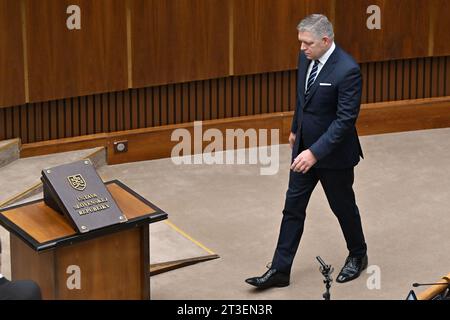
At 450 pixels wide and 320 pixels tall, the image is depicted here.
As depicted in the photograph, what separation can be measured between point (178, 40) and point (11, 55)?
0.69 meters

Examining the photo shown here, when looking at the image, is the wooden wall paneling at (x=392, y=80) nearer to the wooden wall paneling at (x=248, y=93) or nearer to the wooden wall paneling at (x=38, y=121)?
the wooden wall paneling at (x=248, y=93)

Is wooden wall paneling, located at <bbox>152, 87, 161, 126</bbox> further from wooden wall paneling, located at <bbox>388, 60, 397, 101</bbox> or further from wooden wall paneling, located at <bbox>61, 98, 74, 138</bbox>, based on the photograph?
wooden wall paneling, located at <bbox>388, 60, 397, 101</bbox>

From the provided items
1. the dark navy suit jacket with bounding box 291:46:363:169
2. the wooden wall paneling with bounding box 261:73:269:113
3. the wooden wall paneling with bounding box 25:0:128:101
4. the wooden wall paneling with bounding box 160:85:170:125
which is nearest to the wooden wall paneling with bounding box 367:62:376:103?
the wooden wall paneling with bounding box 261:73:269:113

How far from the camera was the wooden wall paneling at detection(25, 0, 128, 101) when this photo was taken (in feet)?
13.8

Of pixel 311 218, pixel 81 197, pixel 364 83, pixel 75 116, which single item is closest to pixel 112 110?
pixel 75 116

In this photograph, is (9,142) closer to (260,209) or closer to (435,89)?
(260,209)

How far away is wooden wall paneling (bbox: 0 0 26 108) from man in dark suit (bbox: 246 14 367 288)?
A: 1295 millimetres

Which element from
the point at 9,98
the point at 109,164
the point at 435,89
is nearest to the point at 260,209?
the point at 109,164

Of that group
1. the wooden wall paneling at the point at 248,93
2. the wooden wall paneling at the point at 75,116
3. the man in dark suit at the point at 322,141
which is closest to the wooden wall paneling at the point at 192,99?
the wooden wall paneling at the point at 248,93

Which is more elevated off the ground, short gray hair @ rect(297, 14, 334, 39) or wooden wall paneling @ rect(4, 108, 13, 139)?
short gray hair @ rect(297, 14, 334, 39)

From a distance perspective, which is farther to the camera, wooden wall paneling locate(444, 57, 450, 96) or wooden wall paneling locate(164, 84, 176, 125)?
wooden wall paneling locate(444, 57, 450, 96)

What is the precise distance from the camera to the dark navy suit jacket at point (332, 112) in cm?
318

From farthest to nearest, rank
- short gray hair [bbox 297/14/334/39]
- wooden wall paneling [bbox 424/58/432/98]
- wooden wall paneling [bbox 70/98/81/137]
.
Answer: wooden wall paneling [bbox 424/58/432/98]
wooden wall paneling [bbox 70/98/81/137]
short gray hair [bbox 297/14/334/39]

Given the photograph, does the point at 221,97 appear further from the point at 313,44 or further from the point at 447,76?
the point at 313,44
